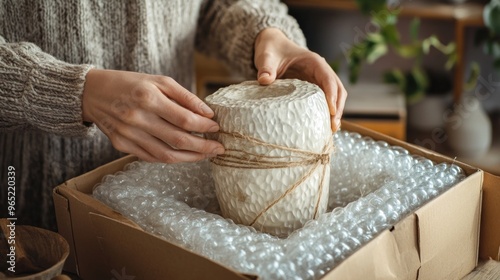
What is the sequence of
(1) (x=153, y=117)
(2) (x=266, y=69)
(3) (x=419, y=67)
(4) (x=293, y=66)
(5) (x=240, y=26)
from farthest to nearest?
(3) (x=419, y=67), (5) (x=240, y=26), (4) (x=293, y=66), (2) (x=266, y=69), (1) (x=153, y=117)

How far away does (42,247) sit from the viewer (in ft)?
2.49

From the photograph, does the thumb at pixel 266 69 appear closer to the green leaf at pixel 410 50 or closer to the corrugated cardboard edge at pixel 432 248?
the corrugated cardboard edge at pixel 432 248

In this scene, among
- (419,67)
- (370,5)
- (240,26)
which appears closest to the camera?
(240,26)

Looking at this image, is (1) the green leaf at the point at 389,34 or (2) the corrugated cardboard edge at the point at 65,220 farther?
(1) the green leaf at the point at 389,34

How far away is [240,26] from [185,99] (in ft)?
1.30

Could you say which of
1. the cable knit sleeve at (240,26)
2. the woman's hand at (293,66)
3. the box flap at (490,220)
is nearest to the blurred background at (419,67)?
the cable knit sleeve at (240,26)

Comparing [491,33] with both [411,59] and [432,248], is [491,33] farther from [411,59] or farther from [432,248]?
[432,248]

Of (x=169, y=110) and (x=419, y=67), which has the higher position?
(x=169, y=110)

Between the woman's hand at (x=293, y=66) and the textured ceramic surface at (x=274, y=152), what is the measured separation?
5 cm

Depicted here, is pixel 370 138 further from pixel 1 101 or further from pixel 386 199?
pixel 1 101

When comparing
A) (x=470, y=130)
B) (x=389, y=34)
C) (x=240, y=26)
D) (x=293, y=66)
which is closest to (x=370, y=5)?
(x=389, y=34)

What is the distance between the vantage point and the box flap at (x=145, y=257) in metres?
0.69

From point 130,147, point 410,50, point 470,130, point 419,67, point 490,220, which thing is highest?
point 130,147

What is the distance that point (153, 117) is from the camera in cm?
81
